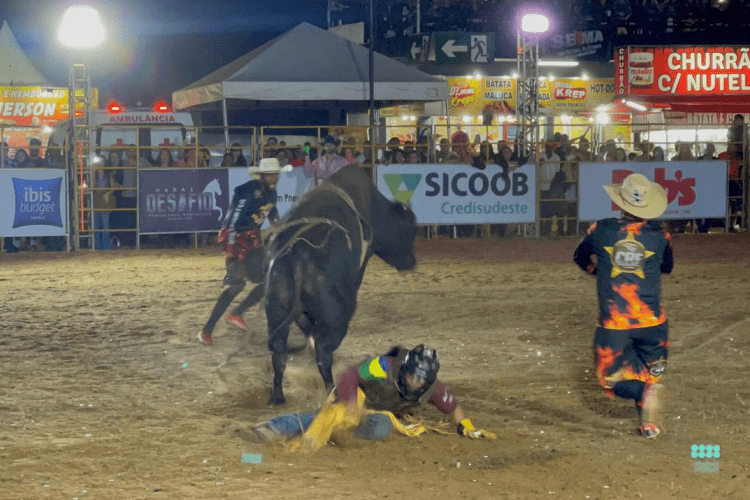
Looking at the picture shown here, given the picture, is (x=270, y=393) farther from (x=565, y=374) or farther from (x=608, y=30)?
(x=608, y=30)

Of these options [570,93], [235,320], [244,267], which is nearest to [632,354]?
[244,267]

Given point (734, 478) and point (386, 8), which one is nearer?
point (734, 478)

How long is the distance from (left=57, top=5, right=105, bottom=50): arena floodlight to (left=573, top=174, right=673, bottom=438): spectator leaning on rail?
1393cm

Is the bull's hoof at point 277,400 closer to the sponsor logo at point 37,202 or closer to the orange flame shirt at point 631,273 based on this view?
the orange flame shirt at point 631,273

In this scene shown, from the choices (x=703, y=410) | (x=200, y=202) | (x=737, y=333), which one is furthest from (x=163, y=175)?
(x=703, y=410)

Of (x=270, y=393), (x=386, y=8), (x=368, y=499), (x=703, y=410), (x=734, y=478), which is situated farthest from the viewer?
(x=386, y=8)

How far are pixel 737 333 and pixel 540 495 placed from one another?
541cm

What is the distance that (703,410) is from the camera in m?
7.10

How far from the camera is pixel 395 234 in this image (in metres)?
8.58

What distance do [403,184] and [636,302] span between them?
534 inches

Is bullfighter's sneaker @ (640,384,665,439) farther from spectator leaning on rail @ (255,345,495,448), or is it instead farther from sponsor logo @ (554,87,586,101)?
sponsor logo @ (554,87,586,101)

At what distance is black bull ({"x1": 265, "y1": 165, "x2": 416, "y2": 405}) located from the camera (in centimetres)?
716

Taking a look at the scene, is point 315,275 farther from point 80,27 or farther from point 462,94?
point 462,94

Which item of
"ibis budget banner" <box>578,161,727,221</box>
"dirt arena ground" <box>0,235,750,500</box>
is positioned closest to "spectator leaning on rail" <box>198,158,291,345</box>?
"dirt arena ground" <box>0,235,750,500</box>
